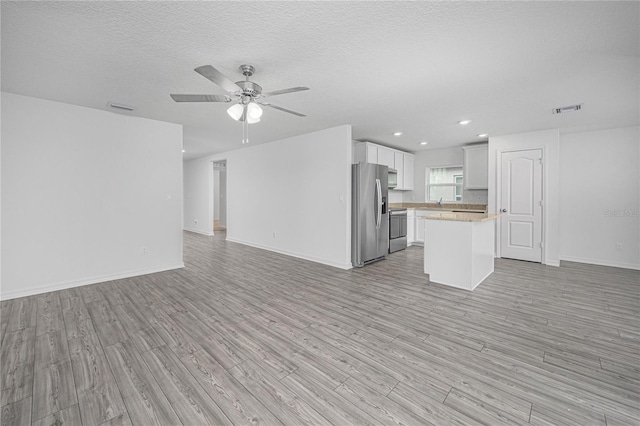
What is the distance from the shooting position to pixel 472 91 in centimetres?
315

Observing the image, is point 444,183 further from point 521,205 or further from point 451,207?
point 521,205

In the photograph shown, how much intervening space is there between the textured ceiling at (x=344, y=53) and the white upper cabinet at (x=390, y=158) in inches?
74.9

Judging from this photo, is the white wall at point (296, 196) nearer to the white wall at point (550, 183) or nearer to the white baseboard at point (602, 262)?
the white wall at point (550, 183)

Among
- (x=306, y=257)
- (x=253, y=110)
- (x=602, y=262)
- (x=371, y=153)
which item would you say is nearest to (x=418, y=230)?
(x=371, y=153)

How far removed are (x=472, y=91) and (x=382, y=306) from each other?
2759mm

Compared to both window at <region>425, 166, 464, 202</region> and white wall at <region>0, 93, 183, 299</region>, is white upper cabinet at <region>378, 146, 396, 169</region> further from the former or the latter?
white wall at <region>0, 93, 183, 299</region>

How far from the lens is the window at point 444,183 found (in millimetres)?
6840

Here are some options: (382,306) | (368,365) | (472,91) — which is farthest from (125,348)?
(472,91)

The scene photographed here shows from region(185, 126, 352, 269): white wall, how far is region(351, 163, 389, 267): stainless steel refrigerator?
153 millimetres

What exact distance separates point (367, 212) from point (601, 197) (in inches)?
173

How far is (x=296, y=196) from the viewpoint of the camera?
Result: 5.57m

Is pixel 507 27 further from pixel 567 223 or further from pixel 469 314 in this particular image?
pixel 567 223

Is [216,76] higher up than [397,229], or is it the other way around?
[216,76]

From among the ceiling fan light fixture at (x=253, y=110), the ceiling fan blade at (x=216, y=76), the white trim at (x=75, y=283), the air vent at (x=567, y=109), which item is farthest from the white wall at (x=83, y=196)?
the air vent at (x=567, y=109)
